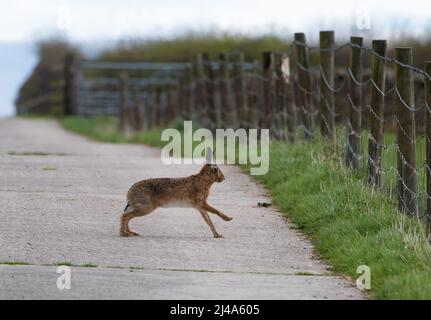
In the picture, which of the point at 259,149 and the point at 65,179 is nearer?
the point at 65,179

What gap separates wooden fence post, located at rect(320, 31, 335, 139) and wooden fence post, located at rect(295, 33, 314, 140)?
2.88 feet

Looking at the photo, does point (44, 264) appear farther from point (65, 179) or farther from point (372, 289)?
point (65, 179)

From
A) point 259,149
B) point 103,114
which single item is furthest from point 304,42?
point 103,114

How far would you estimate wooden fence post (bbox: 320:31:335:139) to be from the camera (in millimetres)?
15914

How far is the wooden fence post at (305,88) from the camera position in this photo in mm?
17266

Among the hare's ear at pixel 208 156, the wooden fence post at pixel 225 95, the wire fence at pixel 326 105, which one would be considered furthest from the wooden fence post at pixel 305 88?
the wooden fence post at pixel 225 95

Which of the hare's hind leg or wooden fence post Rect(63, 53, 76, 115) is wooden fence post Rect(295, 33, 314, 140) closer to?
the hare's hind leg

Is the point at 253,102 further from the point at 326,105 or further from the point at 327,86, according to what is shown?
the point at 327,86

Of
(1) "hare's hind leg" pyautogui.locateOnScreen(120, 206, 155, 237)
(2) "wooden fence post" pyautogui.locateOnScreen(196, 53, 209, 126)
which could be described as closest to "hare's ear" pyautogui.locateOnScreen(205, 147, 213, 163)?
(1) "hare's hind leg" pyautogui.locateOnScreen(120, 206, 155, 237)

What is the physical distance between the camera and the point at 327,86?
15.9m

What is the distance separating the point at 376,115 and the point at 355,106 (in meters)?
1.42

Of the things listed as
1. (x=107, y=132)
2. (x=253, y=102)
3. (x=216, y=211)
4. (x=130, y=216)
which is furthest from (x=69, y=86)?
(x=130, y=216)
